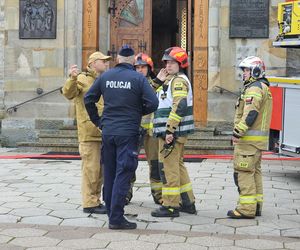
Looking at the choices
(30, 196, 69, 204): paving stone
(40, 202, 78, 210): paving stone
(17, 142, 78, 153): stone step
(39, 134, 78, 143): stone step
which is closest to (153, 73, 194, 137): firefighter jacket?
(40, 202, 78, 210): paving stone

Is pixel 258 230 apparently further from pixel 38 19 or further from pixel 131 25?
pixel 131 25

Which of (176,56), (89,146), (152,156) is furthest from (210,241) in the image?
(176,56)

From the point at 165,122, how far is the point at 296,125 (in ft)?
10.9

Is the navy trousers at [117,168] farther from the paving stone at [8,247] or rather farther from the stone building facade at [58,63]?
the stone building facade at [58,63]

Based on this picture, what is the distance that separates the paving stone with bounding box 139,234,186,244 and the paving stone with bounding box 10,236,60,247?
859 millimetres

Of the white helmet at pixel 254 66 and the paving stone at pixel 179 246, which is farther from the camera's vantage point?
the white helmet at pixel 254 66

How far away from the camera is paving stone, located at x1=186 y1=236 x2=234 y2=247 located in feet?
19.1

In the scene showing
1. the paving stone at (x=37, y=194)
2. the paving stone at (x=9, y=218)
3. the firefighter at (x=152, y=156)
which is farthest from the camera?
the paving stone at (x=37, y=194)

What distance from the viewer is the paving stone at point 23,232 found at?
611 centimetres

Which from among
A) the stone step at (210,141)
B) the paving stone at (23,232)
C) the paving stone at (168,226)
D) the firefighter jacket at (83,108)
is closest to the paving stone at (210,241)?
the paving stone at (168,226)

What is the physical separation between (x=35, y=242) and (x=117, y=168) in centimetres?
116

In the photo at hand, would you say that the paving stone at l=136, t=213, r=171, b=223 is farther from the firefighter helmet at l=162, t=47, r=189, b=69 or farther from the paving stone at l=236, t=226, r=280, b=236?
the firefighter helmet at l=162, t=47, r=189, b=69

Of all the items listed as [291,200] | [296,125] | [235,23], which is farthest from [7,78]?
[291,200]

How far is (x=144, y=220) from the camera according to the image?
22.2 feet
